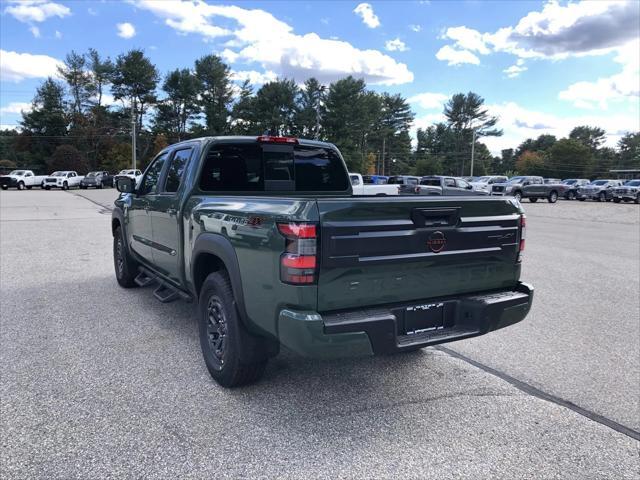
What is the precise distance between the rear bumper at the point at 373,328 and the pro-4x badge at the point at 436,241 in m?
0.35

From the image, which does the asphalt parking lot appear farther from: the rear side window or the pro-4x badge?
the rear side window

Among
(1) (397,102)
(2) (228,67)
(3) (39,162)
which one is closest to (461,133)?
(1) (397,102)

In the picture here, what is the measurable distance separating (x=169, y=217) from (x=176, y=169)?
55cm

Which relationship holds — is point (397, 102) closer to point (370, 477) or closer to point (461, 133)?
point (461, 133)

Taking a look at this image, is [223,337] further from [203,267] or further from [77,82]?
[77,82]

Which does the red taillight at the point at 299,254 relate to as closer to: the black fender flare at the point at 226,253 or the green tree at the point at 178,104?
the black fender flare at the point at 226,253

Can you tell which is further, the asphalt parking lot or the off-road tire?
the off-road tire

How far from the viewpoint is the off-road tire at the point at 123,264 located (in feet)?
20.3

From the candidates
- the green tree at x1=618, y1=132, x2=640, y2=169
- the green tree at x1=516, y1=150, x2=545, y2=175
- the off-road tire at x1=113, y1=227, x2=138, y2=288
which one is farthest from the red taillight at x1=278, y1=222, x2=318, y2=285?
the green tree at x1=618, y1=132, x2=640, y2=169

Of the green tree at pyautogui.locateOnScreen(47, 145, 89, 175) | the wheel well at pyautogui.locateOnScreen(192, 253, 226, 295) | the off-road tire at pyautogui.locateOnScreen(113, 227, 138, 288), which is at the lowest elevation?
the off-road tire at pyautogui.locateOnScreen(113, 227, 138, 288)

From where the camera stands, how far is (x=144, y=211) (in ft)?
17.0

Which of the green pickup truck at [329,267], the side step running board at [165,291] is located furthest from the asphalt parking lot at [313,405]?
the green pickup truck at [329,267]

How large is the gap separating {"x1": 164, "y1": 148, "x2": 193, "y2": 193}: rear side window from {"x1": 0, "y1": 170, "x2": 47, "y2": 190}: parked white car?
43367 mm

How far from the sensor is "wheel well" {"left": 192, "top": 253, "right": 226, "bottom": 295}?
3658 millimetres
